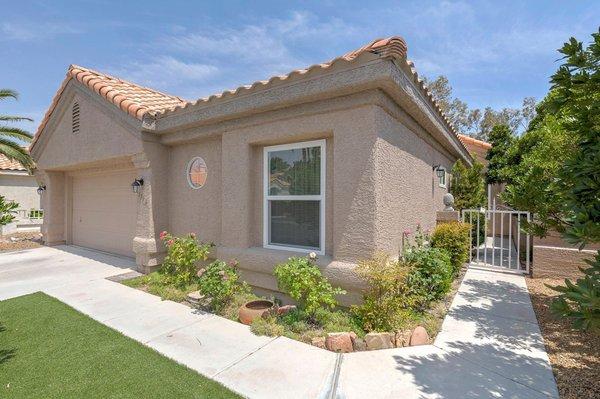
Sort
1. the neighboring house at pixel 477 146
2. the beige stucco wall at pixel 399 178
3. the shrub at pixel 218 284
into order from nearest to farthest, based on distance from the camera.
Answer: the beige stucco wall at pixel 399 178
the shrub at pixel 218 284
the neighboring house at pixel 477 146

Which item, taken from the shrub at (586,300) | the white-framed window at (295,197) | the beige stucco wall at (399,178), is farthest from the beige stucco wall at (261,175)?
the shrub at (586,300)

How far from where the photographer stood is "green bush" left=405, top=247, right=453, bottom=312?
5781 mm

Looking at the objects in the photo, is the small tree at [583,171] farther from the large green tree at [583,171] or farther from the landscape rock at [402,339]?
the landscape rock at [402,339]

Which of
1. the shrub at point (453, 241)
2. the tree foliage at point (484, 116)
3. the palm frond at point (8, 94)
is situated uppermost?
the tree foliage at point (484, 116)

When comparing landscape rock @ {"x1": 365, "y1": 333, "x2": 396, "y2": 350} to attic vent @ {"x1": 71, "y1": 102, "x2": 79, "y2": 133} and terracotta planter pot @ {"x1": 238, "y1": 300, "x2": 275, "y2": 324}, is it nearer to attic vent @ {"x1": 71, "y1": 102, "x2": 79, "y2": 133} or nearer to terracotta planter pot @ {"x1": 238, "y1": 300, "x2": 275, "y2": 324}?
terracotta planter pot @ {"x1": 238, "y1": 300, "x2": 275, "y2": 324}

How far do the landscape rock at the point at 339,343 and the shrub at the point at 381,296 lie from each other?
21.2 inches

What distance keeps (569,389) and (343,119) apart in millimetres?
4958

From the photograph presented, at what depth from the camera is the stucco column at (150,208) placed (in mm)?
8555

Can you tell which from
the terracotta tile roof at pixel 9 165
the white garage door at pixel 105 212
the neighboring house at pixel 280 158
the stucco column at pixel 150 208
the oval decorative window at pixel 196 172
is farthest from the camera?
the terracotta tile roof at pixel 9 165

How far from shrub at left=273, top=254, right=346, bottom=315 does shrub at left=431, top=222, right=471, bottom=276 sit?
4513mm

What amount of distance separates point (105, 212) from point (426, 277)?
1201 cm

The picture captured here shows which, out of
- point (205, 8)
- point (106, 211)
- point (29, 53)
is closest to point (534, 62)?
point (205, 8)

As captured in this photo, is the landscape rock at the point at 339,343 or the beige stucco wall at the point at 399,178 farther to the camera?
the beige stucco wall at the point at 399,178

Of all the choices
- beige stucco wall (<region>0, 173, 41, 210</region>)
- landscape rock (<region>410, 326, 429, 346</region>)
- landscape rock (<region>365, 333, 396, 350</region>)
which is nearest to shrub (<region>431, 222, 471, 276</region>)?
landscape rock (<region>410, 326, 429, 346</region>)
